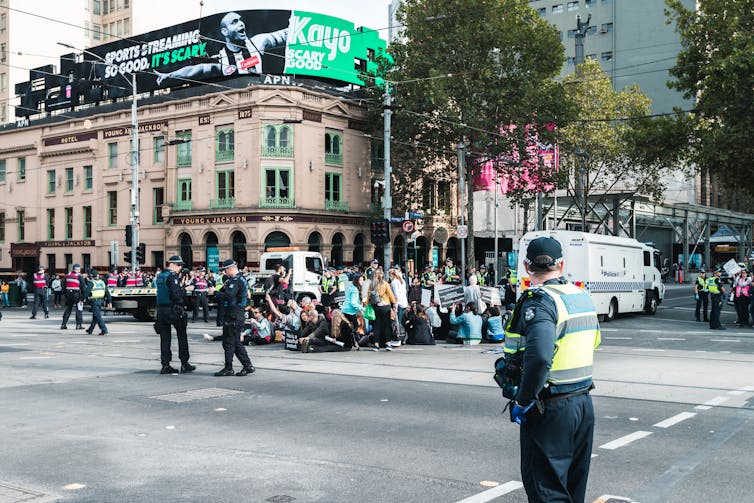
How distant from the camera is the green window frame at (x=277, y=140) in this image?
39.9 metres

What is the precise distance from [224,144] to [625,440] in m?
36.2

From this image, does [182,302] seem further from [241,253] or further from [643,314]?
[241,253]

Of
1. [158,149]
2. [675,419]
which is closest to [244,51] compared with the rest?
[158,149]

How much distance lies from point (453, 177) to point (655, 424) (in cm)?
3765

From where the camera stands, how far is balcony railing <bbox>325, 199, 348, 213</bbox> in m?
42.1

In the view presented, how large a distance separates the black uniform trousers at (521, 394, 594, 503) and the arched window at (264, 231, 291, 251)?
3659 centimetres

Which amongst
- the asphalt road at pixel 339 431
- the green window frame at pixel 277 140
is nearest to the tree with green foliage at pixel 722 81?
the asphalt road at pixel 339 431

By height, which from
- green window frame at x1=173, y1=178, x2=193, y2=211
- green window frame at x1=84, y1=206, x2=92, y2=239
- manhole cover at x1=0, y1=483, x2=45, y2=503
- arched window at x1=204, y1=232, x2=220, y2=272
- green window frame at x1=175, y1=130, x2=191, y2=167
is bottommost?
manhole cover at x1=0, y1=483, x2=45, y2=503

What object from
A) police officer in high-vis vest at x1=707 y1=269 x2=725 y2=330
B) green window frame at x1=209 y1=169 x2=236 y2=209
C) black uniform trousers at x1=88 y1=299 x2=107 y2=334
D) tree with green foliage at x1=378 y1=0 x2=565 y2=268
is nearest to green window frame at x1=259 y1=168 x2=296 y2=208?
green window frame at x1=209 y1=169 x2=236 y2=209

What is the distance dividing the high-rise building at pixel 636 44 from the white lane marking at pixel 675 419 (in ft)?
218

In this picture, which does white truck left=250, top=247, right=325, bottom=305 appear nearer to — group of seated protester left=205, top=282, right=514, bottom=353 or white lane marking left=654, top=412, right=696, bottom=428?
group of seated protester left=205, top=282, right=514, bottom=353

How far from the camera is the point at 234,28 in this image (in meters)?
42.8

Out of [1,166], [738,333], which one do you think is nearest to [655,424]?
[738,333]

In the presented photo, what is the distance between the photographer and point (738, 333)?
20859 millimetres
